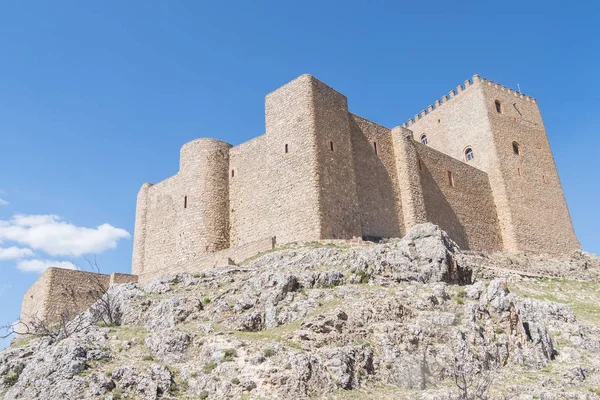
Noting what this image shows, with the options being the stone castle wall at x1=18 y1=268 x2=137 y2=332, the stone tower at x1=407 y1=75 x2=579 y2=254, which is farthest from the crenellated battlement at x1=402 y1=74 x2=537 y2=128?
the stone castle wall at x1=18 y1=268 x2=137 y2=332

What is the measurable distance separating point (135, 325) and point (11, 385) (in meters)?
3.75

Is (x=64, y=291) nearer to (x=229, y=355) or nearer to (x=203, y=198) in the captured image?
(x=203, y=198)

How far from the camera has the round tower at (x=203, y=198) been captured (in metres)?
28.2

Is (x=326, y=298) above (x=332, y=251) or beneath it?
beneath

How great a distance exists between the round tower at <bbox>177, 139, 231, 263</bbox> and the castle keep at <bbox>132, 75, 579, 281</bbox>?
5 centimetres

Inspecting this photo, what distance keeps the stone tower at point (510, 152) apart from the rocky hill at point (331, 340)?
1699cm

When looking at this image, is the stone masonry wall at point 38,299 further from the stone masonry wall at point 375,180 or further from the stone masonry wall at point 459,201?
the stone masonry wall at point 459,201

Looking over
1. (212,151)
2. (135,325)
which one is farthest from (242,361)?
A: (212,151)

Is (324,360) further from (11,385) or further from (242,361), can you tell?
(11,385)

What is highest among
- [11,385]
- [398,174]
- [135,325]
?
[398,174]

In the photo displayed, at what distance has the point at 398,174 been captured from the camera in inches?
1192

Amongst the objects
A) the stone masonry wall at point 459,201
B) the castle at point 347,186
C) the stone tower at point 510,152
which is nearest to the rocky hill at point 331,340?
the castle at point 347,186

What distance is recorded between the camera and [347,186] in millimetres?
25625

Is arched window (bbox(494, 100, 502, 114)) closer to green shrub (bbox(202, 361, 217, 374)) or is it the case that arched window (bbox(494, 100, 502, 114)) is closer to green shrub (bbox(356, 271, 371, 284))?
green shrub (bbox(356, 271, 371, 284))
